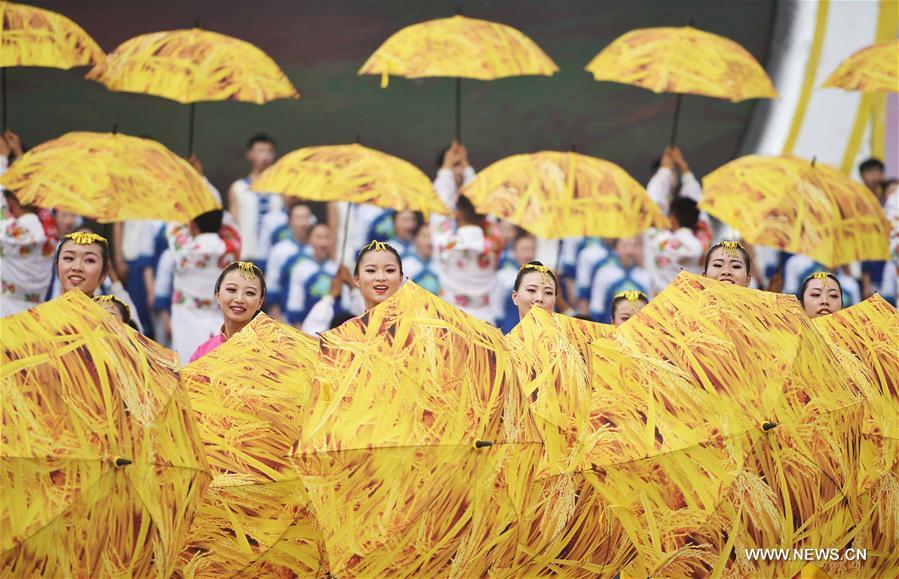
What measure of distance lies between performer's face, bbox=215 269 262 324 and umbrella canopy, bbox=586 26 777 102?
289 centimetres

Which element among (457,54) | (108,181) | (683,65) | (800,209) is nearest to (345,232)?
(457,54)

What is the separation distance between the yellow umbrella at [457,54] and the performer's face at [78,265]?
228 cm

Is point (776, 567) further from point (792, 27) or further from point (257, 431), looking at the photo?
point (792, 27)

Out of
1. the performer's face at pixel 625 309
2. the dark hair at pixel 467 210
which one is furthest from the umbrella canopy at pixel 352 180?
the performer's face at pixel 625 309

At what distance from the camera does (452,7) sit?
377 inches

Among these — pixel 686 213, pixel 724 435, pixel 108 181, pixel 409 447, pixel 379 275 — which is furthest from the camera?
pixel 686 213

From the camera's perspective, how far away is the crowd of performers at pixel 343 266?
6.98 meters

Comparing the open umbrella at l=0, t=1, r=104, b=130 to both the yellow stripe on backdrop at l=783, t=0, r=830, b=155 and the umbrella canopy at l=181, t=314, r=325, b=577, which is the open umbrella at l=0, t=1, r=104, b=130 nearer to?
the umbrella canopy at l=181, t=314, r=325, b=577

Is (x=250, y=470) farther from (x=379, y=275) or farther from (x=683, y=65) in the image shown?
Answer: (x=683, y=65)

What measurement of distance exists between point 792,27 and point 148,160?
520cm

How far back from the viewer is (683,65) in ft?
24.2

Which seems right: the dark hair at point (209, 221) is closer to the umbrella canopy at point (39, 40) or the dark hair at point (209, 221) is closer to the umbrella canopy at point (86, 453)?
the umbrella canopy at point (39, 40)

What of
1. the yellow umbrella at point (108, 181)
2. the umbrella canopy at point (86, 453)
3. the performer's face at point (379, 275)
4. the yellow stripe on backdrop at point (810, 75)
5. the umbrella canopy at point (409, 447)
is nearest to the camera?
the umbrella canopy at point (86, 453)

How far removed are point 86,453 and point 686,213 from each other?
4.53 metres
